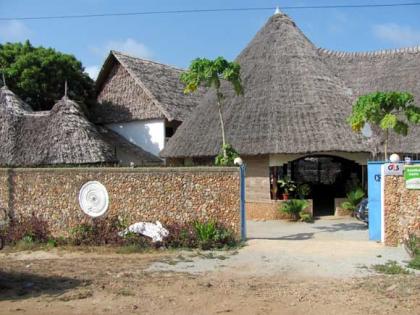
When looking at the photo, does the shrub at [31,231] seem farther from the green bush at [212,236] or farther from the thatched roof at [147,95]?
the thatched roof at [147,95]

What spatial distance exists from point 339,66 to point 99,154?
1195 centimetres

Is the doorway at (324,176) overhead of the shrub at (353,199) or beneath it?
overhead

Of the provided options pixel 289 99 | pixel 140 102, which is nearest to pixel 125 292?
pixel 289 99

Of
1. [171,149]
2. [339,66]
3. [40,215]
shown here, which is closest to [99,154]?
[171,149]

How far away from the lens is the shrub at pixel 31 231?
12.7 metres

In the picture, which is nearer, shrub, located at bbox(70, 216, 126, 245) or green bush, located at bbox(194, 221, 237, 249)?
green bush, located at bbox(194, 221, 237, 249)

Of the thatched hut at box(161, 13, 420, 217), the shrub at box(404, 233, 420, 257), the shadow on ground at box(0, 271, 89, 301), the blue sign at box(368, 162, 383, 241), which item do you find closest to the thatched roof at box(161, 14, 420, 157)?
the thatched hut at box(161, 13, 420, 217)

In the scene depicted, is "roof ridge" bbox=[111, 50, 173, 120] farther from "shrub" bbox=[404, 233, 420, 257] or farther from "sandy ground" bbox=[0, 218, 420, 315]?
"shrub" bbox=[404, 233, 420, 257]

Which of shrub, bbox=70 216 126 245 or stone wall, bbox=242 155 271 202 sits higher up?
stone wall, bbox=242 155 271 202

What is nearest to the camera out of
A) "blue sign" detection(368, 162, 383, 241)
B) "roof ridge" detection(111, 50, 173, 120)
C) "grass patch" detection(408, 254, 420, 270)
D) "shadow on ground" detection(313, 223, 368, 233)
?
"grass patch" detection(408, 254, 420, 270)

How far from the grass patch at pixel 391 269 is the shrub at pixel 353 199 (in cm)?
855

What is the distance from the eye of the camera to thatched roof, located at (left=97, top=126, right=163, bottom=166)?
24844 mm

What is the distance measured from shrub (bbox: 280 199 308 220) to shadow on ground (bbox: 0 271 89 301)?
10.0m

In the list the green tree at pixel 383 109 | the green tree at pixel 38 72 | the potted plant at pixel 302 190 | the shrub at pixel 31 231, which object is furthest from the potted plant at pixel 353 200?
the green tree at pixel 38 72
